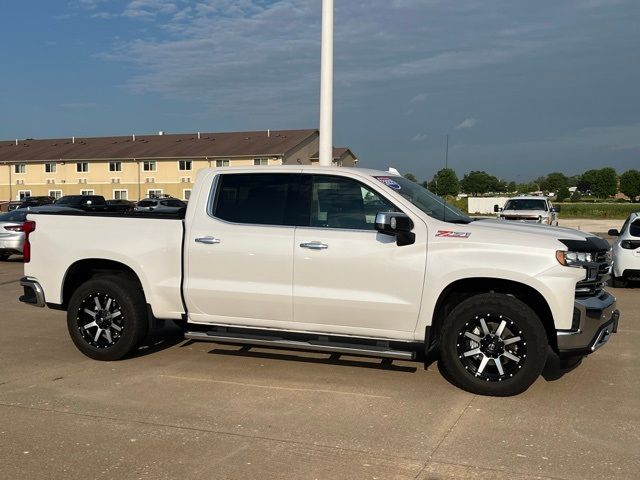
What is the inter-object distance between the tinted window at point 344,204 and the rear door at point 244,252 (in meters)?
0.24

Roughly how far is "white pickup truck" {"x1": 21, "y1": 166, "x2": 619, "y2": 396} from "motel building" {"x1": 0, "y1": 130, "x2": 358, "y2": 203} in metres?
47.3

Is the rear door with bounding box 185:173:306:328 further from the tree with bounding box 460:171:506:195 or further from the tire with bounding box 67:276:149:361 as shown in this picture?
the tree with bounding box 460:171:506:195

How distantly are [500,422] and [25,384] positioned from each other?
4151 mm

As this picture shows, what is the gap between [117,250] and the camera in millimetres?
6562

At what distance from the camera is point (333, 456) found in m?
4.34

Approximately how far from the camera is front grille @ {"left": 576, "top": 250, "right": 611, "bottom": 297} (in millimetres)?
5465

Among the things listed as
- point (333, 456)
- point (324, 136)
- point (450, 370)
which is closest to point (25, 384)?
point (333, 456)

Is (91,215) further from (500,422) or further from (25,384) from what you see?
(500,422)

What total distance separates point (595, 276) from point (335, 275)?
85.9 inches

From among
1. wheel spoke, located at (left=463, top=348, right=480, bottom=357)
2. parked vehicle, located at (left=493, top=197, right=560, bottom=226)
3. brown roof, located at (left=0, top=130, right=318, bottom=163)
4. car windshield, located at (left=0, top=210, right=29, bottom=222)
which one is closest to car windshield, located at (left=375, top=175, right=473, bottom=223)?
wheel spoke, located at (left=463, top=348, right=480, bottom=357)

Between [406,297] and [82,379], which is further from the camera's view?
[82,379]

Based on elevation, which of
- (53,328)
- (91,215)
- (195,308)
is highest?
(91,215)

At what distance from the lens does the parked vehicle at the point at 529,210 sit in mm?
21250

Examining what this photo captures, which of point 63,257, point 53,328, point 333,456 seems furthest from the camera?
point 53,328
